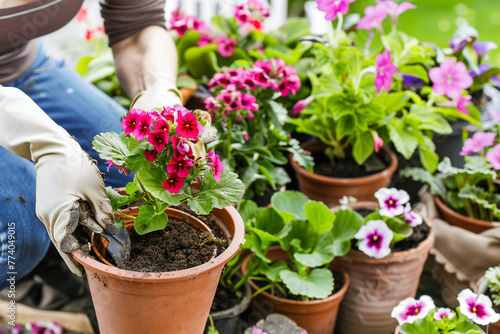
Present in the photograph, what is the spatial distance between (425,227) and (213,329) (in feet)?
2.58

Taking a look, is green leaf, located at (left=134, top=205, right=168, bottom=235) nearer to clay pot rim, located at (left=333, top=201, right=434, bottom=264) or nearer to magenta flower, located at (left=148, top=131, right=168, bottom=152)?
magenta flower, located at (left=148, top=131, right=168, bottom=152)

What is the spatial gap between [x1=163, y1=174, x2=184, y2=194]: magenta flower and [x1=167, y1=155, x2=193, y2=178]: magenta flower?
1 cm

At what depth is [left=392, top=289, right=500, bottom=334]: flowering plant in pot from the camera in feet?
4.17

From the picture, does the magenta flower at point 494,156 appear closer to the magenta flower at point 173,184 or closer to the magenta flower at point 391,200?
the magenta flower at point 391,200

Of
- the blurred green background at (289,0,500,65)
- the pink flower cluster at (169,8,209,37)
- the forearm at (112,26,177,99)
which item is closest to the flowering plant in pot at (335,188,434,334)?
the forearm at (112,26,177,99)

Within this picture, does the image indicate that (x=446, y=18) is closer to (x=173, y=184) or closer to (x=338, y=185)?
(x=338, y=185)

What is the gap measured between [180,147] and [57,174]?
0.79ft

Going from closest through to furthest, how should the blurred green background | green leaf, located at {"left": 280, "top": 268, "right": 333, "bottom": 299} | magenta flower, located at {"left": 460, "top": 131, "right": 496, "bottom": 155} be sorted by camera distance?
green leaf, located at {"left": 280, "top": 268, "right": 333, "bottom": 299}
magenta flower, located at {"left": 460, "top": 131, "right": 496, "bottom": 155}
the blurred green background

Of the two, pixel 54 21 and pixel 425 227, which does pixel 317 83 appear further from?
pixel 54 21

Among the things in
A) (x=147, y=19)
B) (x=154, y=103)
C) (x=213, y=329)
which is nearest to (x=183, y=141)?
(x=154, y=103)

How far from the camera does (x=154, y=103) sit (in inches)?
51.7

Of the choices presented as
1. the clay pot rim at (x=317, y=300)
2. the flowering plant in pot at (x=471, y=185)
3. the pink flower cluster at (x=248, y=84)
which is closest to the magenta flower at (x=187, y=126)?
the pink flower cluster at (x=248, y=84)

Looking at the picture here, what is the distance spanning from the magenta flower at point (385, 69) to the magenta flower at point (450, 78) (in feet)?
0.66

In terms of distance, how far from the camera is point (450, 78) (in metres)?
1.73
